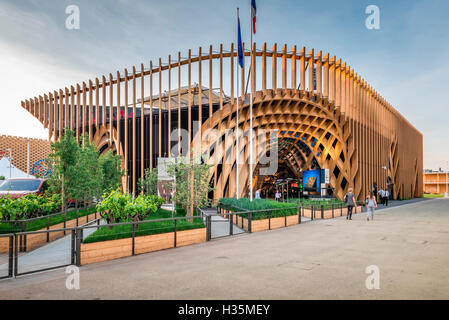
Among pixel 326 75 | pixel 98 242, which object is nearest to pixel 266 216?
pixel 98 242

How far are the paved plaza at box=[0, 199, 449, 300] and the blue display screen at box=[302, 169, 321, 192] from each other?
3111 cm

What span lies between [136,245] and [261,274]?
3.78m

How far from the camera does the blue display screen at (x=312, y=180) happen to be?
135ft

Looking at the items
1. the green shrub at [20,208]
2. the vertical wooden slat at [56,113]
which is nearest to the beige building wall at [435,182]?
the vertical wooden slat at [56,113]

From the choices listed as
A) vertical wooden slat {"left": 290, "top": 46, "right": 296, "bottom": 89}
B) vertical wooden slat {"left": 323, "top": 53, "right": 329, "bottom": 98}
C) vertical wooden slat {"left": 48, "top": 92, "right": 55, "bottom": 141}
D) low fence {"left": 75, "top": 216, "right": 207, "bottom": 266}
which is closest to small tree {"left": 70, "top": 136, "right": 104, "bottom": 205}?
low fence {"left": 75, "top": 216, "right": 207, "bottom": 266}

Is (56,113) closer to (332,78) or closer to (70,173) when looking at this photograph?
(70,173)

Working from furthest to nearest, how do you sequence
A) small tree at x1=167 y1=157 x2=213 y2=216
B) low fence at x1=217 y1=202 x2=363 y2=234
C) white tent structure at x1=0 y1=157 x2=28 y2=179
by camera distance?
1. white tent structure at x1=0 y1=157 x2=28 y2=179
2. small tree at x1=167 y1=157 x2=213 y2=216
3. low fence at x1=217 y1=202 x2=363 y2=234

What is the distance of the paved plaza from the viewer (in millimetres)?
5559

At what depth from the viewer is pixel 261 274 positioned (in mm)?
6750

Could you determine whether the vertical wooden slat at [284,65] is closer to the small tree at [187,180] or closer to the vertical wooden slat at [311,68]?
the vertical wooden slat at [311,68]

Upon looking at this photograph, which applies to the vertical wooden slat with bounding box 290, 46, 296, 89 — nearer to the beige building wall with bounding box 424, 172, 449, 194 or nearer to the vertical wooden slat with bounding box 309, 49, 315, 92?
the vertical wooden slat with bounding box 309, 49, 315, 92

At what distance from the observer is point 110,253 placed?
27.0 ft
